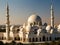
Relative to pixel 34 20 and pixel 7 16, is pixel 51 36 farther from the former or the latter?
pixel 7 16

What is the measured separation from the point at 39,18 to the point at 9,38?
4.63m

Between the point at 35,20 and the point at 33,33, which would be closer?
the point at 33,33

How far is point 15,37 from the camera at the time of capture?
765 inches

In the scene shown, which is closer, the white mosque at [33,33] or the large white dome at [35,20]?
the white mosque at [33,33]

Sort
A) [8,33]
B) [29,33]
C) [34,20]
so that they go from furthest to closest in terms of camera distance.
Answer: [34,20]
[8,33]
[29,33]

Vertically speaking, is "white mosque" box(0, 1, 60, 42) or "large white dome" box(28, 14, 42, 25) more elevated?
"large white dome" box(28, 14, 42, 25)

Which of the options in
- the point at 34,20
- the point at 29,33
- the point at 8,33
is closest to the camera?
the point at 29,33

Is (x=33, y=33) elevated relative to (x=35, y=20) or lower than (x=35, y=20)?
lower

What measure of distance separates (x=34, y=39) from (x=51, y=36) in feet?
6.26

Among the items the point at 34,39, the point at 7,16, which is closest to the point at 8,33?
the point at 7,16

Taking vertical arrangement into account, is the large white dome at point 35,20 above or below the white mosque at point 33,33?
above

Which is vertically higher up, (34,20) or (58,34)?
(34,20)

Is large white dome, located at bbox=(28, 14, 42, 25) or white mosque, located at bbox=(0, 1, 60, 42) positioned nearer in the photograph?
white mosque, located at bbox=(0, 1, 60, 42)

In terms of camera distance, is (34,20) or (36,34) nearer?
(36,34)
